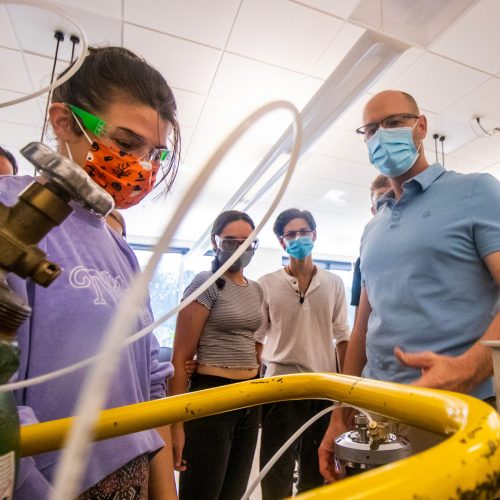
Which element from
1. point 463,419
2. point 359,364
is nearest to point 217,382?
point 359,364

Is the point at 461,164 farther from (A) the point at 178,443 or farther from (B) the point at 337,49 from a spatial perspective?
(A) the point at 178,443

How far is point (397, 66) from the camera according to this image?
2.29 m

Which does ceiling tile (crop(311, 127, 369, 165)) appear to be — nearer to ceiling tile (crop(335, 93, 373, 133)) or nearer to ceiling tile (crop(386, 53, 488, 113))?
ceiling tile (crop(335, 93, 373, 133))

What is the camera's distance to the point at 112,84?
0.64 m

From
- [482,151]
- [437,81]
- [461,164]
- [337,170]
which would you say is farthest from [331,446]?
[461,164]

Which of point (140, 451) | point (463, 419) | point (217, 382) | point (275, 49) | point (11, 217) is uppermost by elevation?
point (275, 49)

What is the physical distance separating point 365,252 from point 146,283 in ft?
3.56

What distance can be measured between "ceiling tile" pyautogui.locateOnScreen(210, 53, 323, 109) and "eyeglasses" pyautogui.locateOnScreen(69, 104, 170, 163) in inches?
71.4

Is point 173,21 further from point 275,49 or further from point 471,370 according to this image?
point 471,370

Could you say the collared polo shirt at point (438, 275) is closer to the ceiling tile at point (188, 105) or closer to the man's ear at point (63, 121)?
the man's ear at point (63, 121)

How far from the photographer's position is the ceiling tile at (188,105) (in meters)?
2.62

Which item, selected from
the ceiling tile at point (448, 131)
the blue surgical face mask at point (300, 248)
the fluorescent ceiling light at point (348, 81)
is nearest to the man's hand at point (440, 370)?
the blue surgical face mask at point (300, 248)

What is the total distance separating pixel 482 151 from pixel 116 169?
392cm

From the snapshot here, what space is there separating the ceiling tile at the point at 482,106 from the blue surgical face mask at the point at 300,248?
187 centimetres
